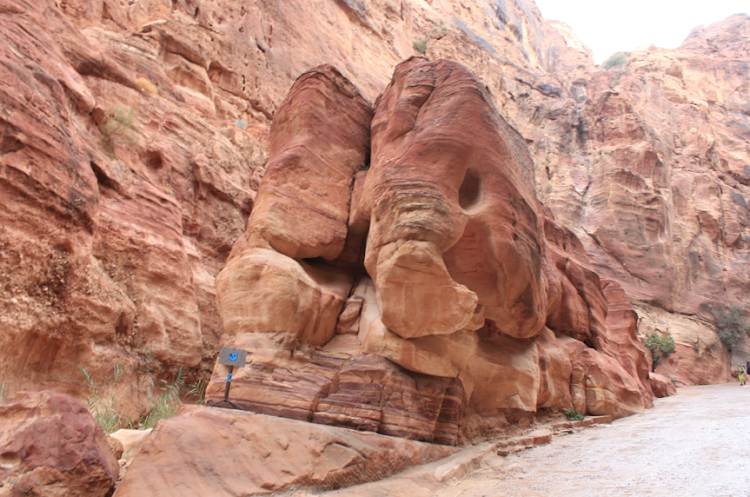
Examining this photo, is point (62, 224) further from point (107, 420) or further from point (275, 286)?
point (275, 286)

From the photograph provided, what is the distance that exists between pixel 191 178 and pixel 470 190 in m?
5.46

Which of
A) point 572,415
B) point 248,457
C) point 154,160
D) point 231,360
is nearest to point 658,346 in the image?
point 572,415

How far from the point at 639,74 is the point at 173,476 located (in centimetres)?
3913

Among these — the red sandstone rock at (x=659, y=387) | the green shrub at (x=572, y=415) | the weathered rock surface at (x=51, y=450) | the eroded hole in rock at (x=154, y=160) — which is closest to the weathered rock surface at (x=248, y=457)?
the weathered rock surface at (x=51, y=450)

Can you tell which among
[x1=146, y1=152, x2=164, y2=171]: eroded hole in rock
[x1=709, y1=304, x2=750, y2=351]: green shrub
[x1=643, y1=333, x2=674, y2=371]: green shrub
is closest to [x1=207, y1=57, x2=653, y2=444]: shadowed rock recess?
[x1=146, y1=152, x2=164, y2=171]: eroded hole in rock

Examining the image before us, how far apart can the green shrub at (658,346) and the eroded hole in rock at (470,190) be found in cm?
1708

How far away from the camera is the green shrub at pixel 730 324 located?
21.5m

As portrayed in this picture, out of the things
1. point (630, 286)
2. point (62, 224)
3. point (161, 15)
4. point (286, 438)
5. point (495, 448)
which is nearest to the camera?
point (286, 438)

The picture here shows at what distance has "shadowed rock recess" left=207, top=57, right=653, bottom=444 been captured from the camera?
4.54 metres

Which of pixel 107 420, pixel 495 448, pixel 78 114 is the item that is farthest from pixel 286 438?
pixel 78 114

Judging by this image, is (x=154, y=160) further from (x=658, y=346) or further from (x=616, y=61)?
(x=616, y=61)

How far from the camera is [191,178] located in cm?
826

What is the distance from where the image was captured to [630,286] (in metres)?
21.0

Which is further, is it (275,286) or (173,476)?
(275,286)
